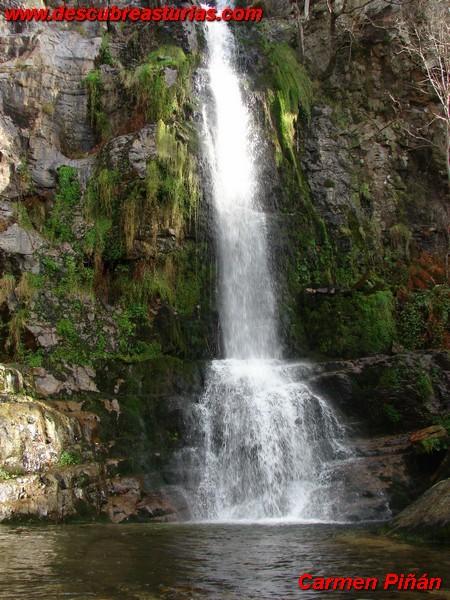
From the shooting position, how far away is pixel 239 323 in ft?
49.6

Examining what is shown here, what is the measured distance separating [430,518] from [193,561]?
318 cm

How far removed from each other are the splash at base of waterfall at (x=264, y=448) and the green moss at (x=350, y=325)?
306 cm

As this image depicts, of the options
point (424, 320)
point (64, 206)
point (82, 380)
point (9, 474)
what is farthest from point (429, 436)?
point (64, 206)

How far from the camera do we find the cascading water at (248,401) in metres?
10.6

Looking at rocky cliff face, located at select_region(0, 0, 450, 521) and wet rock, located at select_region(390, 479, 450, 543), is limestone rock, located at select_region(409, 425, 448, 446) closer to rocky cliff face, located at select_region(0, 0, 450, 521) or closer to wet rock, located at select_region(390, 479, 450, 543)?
rocky cliff face, located at select_region(0, 0, 450, 521)

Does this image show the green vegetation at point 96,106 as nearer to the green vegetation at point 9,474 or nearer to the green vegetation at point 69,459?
the green vegetation at point 69,459

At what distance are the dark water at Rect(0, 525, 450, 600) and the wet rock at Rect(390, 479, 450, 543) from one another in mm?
409

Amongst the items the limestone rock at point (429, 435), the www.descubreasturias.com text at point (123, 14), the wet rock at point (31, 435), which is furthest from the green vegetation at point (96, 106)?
the limestone rock at point (429, 435)

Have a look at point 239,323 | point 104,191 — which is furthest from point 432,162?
point 104,191

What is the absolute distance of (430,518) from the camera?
7.08m

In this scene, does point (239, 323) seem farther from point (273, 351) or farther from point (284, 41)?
point (284, 41)

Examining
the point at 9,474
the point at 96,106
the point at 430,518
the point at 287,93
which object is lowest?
the point at 430,518

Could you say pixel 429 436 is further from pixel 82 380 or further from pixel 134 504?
pixel 82 380

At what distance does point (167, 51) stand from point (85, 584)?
1625 cm
